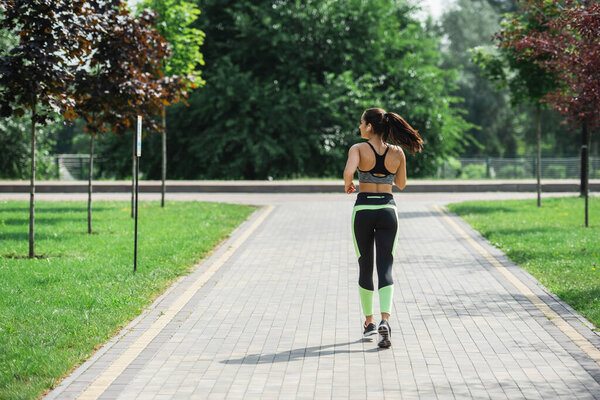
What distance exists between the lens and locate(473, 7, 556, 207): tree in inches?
790

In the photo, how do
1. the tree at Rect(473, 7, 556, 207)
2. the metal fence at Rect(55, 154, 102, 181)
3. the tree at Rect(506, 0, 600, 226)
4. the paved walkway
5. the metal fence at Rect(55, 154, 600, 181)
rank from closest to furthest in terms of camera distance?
the paved walkway < the tree at Rect(506, 0, 600, 226) < the tree at Rect(473, 7, 556, 207) < the metal fence at Rect(55, 154, 102, 181) < the metal fence at Rect(55, 154, 600, 181)

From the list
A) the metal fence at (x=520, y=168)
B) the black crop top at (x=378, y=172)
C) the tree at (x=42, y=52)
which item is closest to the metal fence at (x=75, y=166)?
the metal fence at (x=520, y=168)

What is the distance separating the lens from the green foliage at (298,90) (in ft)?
114

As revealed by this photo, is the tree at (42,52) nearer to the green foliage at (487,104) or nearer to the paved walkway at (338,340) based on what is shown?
the paved walkway at (338,340)

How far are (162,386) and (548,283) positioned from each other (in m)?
5.57

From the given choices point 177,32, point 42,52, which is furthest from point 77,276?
point 177,32

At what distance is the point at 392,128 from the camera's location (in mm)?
7465

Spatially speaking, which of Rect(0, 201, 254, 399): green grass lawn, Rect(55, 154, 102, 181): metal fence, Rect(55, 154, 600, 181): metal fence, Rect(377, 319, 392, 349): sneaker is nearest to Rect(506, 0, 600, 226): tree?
Rect(377, 319, 392, 349): sneaker

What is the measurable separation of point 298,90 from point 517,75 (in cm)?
1634

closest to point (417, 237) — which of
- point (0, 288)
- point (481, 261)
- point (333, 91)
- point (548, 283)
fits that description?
point (481, 261)

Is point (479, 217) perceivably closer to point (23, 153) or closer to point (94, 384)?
point (94, 384)

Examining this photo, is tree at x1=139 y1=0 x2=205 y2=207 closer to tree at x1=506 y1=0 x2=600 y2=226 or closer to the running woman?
tree at x1=506 y1=0 x2=600 y2=226

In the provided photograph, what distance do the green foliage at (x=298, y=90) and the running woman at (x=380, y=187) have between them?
2659 cm

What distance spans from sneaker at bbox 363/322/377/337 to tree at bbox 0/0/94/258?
5535 millimetres
